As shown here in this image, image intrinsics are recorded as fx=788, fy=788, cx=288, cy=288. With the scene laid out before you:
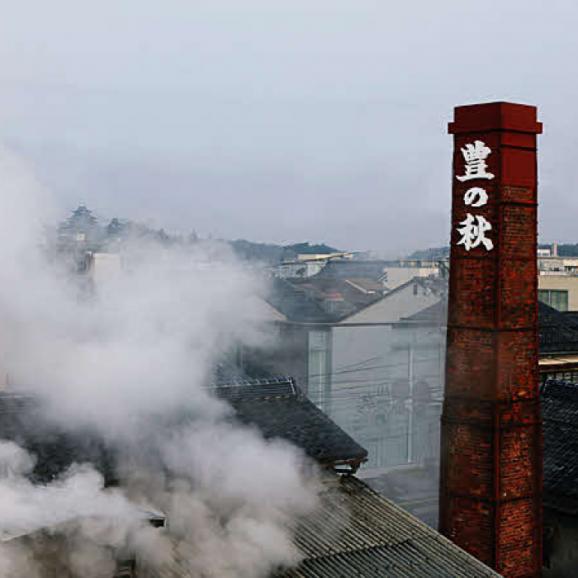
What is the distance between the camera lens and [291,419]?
571 inches

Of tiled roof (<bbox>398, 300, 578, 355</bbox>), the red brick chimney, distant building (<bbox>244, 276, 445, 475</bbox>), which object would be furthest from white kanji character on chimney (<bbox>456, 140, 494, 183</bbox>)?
distant building (<bbox>244, 276, 445, 475</bbox>)

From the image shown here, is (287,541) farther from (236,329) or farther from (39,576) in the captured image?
(236,329)

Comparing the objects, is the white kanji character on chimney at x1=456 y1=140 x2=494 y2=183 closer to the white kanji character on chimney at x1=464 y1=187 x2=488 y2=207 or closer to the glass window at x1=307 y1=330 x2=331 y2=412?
the white kanji character on chimney at x1=464 y1=187 x2=488 y2=207

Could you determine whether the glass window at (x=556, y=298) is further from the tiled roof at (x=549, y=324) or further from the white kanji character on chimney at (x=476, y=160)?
the white kanji character on chimney at (x=476, y=160)

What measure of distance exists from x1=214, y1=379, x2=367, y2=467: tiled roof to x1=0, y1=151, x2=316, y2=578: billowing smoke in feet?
1.31

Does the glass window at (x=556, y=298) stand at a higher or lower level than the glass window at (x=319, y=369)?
higher

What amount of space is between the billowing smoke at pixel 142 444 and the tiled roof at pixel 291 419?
40cm

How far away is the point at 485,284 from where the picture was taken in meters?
13.3

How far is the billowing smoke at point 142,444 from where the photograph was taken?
31.4 feet

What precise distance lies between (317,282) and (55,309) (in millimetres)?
23674

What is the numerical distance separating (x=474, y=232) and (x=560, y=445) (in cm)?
641

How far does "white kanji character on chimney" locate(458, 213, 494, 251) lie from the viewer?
13.2 meters

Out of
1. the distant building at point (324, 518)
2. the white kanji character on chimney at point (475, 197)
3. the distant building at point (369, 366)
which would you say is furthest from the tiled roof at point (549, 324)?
the distant building at point (324, 518)

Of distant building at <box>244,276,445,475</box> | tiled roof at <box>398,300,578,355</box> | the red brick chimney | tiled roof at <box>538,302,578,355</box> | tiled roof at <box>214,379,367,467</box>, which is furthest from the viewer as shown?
distant building at <box>244,276,445,475</box>
